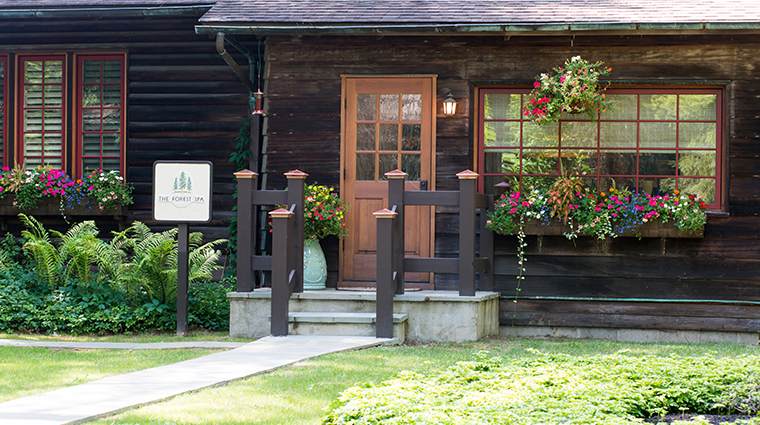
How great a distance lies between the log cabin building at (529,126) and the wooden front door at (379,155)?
16mm

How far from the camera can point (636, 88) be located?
7336mm

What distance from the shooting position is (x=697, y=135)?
23.7ft

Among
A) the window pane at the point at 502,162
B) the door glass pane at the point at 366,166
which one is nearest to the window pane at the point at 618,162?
the window pane at the point at 502,162

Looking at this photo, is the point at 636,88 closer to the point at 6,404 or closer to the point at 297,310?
the point at 297,310

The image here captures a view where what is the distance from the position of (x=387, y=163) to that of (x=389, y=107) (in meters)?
0.62

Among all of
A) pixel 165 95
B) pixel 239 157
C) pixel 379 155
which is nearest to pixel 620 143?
pixel 379 155

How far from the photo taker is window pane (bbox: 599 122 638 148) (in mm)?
7312

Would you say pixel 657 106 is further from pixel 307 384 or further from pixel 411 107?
pixel 307 384

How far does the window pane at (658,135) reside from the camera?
23.9 ft

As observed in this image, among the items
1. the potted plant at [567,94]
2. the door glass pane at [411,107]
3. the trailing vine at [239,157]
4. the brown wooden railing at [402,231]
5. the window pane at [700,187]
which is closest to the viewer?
the brown wooden railing at [402,231]

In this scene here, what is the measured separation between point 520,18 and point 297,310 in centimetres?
A: 370

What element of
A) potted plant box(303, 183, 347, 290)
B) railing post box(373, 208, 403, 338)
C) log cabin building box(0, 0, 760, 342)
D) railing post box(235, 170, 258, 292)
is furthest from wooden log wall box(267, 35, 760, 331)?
railing post box(373, 208, 403, 338)

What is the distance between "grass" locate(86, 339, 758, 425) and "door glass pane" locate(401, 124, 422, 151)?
7.59 feet

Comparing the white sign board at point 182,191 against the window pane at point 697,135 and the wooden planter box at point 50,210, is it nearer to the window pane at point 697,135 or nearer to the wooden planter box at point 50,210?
the wooden planter box at point 50,210
